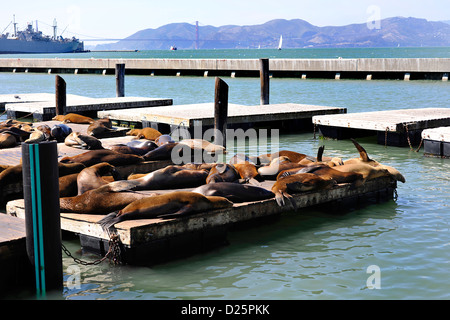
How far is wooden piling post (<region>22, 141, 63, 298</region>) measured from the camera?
14.6 feet

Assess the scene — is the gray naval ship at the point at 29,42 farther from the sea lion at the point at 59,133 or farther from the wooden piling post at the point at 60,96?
the sea lion at the point at 59,133

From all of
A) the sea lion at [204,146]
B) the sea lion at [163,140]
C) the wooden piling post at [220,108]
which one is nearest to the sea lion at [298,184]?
the sea lion at [204,146]

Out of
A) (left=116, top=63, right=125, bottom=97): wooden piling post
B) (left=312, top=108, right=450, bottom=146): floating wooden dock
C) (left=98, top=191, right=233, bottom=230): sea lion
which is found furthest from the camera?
(left=116, top=63, right=125, bottom=97): wooden piling post

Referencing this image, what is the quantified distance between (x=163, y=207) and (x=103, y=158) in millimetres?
2763

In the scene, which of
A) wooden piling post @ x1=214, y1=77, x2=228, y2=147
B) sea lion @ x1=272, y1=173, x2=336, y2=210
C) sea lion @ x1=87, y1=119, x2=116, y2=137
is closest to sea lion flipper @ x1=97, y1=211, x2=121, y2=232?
sea lion @ x1=272, y1=173, x2=336, y2=210

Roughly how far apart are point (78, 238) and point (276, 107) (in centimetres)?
990

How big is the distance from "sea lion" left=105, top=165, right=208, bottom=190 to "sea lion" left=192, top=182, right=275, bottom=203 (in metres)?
0.50

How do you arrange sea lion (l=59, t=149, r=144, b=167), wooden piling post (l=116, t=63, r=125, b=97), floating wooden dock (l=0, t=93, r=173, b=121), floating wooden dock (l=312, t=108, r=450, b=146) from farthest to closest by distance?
wooden piling post (l=116, t=63, r=125, b=97), floating wooden dock (l=0, t=93, r=173, b=121), floating wooden dock (l=312, t=108, r=450, b=146), sea lion (l=59, t=149, r=144, b=167)

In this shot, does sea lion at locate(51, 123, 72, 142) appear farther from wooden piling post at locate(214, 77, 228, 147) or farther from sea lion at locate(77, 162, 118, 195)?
sea lion at locate(77, 162, 118, 195)

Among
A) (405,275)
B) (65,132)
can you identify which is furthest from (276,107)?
(405,275)

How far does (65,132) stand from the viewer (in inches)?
425

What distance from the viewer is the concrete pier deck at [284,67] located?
29.0m

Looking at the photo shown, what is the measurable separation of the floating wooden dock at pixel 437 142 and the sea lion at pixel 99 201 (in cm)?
646

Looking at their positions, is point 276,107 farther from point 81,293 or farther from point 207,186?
point 81,293
